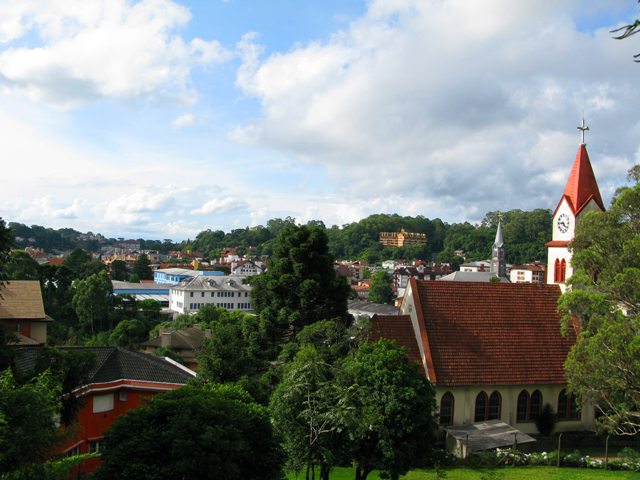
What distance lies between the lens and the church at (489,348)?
72.2ft

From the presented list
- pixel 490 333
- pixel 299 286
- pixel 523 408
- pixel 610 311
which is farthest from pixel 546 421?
pixel 299 286

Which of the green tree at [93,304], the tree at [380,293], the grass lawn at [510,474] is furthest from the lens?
the tree at [380,293]

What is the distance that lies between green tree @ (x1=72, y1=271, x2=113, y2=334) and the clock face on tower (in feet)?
170

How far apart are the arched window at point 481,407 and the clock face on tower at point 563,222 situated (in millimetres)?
11174

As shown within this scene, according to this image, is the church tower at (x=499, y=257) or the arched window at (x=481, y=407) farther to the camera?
the church tower at (x=499, y=257)

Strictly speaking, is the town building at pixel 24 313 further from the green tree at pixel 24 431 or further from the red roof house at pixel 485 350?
the green tree at pixel 24 431

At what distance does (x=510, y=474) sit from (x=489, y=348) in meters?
6.07

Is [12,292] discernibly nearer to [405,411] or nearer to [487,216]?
[405,411]

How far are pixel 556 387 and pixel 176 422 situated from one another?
1936cm

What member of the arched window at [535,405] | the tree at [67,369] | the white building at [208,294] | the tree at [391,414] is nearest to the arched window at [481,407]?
the arched window at [535,405]

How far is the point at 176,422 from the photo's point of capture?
10.4m

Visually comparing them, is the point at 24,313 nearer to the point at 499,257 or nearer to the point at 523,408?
the point at 523,408

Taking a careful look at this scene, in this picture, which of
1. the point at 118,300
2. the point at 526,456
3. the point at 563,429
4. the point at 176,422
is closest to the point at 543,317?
the point at 563,429

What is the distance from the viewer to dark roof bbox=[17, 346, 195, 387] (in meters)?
18.1
